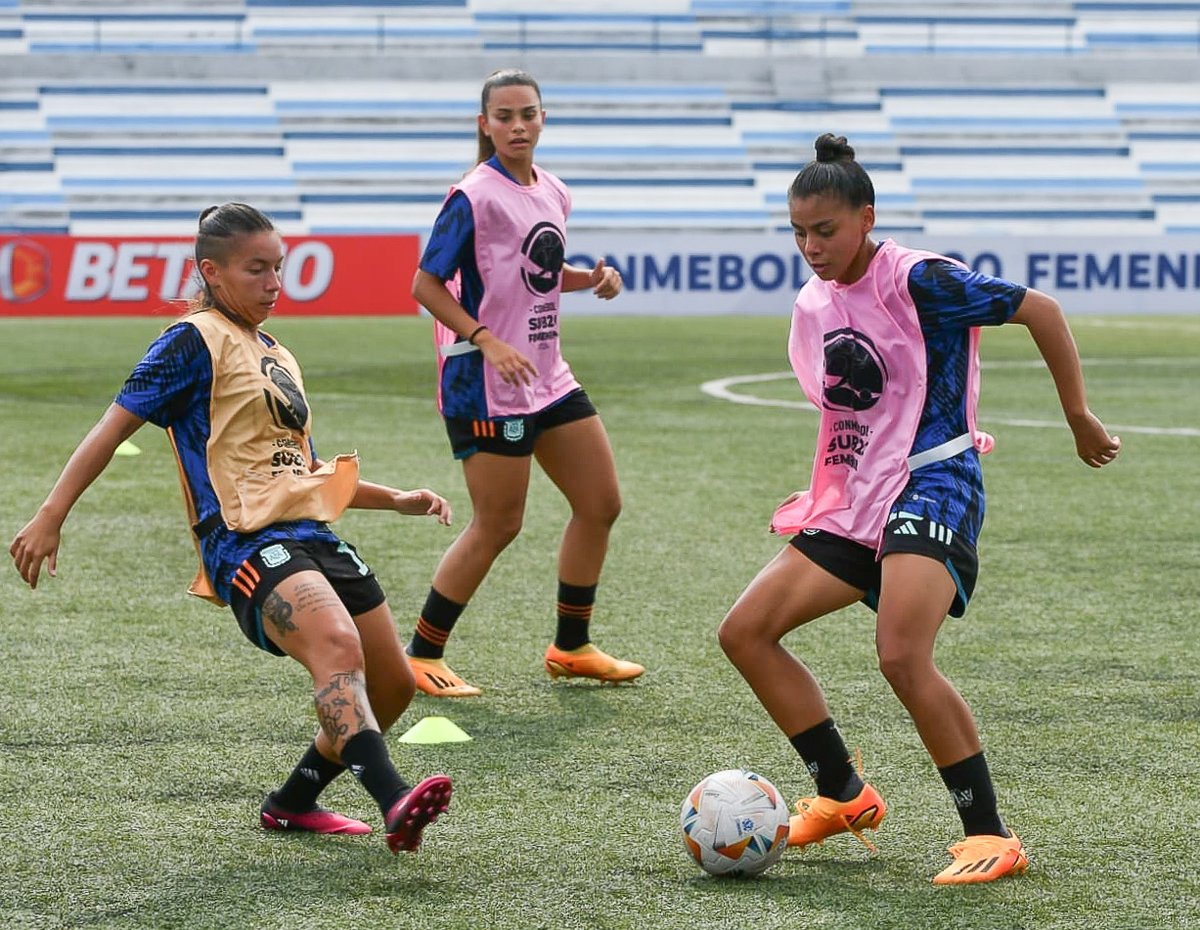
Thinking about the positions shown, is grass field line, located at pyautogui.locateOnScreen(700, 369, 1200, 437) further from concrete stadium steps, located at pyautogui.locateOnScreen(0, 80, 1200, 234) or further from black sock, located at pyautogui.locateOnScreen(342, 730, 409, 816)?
concrete stadium steps, located at pyautogui.locateOnScreen(0, 80, 1200, 234)

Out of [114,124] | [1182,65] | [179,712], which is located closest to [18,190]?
[114,124]

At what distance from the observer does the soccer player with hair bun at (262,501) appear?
12.7 feet

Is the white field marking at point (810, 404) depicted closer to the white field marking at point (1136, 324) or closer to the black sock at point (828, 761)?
the white field marking at point (1136, 324)

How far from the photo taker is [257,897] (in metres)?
3.71

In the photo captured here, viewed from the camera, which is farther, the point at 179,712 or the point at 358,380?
the point at 358,380

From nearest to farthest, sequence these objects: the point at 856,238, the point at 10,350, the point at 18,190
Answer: the point at 856,238 → the point at 10,350 → the point at 18,190

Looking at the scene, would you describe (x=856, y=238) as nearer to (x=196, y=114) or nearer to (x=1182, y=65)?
(x=196, y=114)

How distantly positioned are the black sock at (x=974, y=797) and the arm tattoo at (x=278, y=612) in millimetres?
1398

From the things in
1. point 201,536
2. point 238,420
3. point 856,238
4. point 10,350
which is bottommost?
point 10,350

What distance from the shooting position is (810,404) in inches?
552

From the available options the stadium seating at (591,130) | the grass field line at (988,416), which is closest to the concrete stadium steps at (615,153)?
the stadium seating at (591,130)

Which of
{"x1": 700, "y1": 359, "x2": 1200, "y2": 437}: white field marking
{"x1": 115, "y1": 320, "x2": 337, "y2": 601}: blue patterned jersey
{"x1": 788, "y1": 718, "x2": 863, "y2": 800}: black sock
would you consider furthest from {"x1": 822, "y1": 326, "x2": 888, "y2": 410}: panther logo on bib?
{"x1": 700, "y1": 359, "x2": 1200, "y2": 437}: white field marking

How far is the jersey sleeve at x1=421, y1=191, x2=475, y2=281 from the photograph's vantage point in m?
5.55

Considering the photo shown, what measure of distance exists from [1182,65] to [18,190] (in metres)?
22.3
